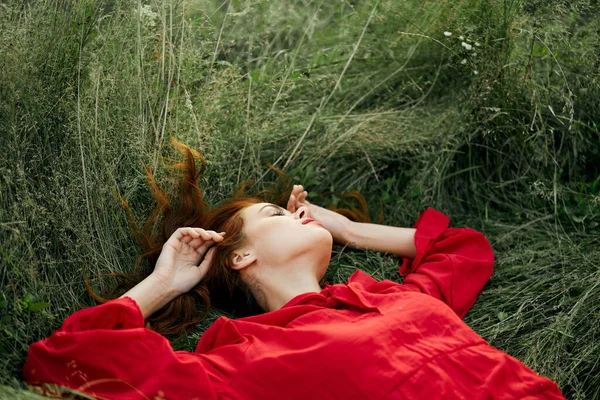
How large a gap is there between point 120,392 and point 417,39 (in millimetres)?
2536

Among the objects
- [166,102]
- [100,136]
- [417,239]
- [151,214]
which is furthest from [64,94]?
[417,239]

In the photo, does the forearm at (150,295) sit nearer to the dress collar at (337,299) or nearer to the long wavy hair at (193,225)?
the long wavy hair at (193,225)

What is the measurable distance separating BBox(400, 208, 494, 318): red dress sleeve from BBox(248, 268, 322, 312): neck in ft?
1.44

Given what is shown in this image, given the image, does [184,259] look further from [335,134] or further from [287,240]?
[335,134]

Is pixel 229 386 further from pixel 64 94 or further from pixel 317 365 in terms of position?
pixel 64 94

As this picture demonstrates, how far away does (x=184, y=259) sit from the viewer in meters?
2.82

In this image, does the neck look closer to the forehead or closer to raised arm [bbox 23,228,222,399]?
the forehead

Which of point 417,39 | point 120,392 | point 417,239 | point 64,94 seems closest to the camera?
point 120,392

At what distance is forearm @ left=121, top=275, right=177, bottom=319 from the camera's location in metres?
2.61

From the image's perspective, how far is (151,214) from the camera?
3.01m

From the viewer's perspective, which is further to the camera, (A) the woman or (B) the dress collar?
(B) the dress collar

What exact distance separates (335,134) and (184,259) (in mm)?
1221

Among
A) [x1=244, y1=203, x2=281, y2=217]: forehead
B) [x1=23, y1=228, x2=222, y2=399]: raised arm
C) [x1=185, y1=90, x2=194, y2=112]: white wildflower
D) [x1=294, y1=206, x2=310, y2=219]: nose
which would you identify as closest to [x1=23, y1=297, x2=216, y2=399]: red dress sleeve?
[x1=23, y1=228, x2=222, y2=399]: raised arm

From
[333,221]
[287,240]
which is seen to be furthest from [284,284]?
[333,221]
